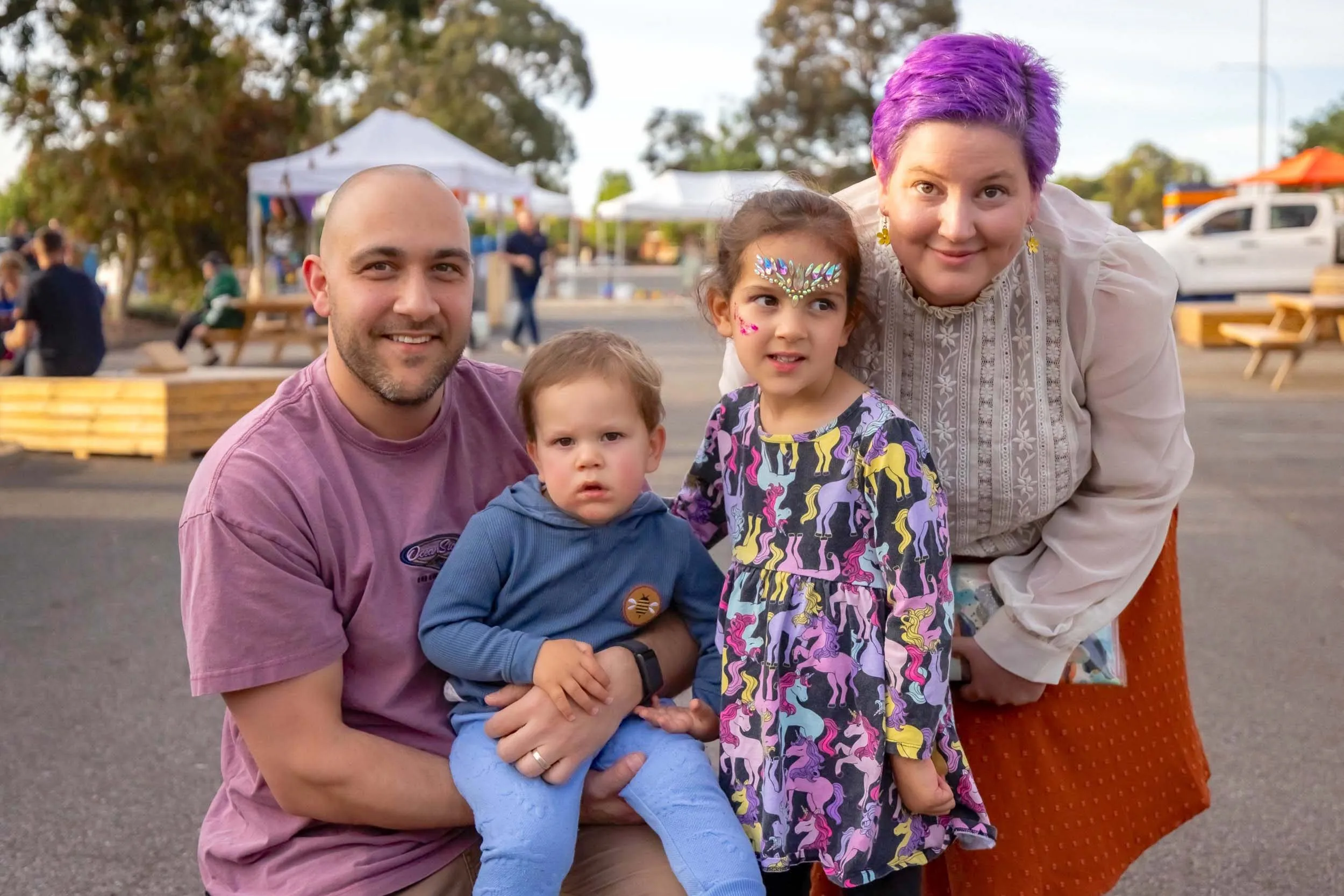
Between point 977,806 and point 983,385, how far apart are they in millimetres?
729

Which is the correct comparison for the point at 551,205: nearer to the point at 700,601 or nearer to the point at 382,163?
the point at 382,163

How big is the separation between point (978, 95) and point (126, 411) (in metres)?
9.17

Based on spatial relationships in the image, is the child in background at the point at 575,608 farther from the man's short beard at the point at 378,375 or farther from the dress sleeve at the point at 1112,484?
the dress sleeve at the point at 1112,484

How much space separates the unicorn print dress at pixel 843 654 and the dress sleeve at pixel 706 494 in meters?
0.21

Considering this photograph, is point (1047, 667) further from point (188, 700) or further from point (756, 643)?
point (188, 700)

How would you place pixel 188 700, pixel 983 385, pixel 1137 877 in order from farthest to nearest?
pixel 188 700
pixel 1137 877
pixel 983 385

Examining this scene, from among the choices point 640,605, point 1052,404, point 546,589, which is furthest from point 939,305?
point 546,589

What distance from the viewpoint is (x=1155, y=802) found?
261cm

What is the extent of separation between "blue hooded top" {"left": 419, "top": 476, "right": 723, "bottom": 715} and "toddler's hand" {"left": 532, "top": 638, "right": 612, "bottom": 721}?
22 millimetres

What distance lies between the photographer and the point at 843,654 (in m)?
2.23

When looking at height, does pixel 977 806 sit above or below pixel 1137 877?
above

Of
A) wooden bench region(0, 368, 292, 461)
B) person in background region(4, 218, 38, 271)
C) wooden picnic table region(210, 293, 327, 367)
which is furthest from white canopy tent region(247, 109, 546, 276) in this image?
wooden bench region(0, 368, 292, 461)

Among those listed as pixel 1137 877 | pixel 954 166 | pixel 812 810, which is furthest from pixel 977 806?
pixel 1137 877

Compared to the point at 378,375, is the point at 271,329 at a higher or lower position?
lower
